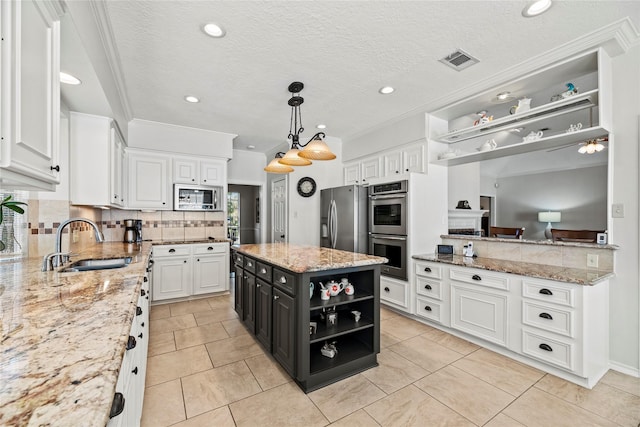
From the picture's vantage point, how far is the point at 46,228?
8.05 ft

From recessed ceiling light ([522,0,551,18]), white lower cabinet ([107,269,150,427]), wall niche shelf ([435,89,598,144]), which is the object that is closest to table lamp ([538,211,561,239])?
wall niche shelf ([435,89,598,144])

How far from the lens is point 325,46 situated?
7.75ft

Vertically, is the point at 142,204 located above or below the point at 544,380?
above

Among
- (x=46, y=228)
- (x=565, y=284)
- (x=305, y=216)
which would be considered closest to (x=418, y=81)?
(x=565, y=284)

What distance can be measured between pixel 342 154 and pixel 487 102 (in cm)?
237

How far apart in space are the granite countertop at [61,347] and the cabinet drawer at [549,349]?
9.34ft

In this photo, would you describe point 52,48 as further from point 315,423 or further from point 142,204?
point 142,204

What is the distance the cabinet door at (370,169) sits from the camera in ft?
14.2

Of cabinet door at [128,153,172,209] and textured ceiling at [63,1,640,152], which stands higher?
textured ceiling at [63,1,640,152]

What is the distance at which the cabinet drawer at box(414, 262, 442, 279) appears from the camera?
10.3 ft

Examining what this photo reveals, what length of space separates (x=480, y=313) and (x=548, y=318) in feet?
1.83

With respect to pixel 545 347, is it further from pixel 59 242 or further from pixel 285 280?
pixel 59 242

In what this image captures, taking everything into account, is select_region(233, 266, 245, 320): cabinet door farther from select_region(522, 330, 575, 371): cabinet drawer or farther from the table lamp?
the table lamp

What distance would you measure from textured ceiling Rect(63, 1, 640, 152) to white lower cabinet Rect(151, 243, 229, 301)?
197cm
